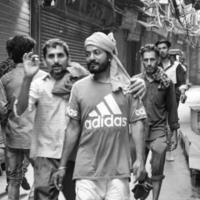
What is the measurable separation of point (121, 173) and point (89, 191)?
0.80ft

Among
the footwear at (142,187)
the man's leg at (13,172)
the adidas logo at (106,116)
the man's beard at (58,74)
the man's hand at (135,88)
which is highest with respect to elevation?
the man's beard at (58,74)

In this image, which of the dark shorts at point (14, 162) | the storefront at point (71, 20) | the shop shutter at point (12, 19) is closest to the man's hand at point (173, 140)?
the dark shorts at point (14, 162)

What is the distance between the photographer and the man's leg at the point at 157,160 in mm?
5102

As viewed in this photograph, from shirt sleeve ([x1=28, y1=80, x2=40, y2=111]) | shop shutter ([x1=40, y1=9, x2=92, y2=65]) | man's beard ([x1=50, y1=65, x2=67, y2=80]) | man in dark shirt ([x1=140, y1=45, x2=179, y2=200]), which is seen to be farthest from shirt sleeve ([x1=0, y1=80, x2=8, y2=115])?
shop shutter ([x1=40, y1=9, x2=92, y2=65])

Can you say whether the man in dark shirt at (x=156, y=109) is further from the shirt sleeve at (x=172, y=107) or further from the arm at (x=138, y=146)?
the arm at (x=138, y=146)

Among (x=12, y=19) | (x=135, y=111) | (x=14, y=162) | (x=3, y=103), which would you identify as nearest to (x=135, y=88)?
(x=135, y=111)

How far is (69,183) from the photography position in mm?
3787

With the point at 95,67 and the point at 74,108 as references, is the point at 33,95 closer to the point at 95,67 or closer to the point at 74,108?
the point at 74,108

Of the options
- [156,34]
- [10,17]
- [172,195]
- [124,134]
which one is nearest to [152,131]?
[172,195]

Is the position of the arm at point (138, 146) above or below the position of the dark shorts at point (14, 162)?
above

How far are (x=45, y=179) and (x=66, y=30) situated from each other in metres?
8.50

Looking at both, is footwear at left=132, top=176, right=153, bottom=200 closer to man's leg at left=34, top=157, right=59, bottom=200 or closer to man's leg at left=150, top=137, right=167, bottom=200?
man's leg at left=34, top=157, right=59, bottom=200

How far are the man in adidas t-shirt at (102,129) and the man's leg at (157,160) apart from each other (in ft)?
5.76

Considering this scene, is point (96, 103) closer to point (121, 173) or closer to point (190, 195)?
point (121, 173)
